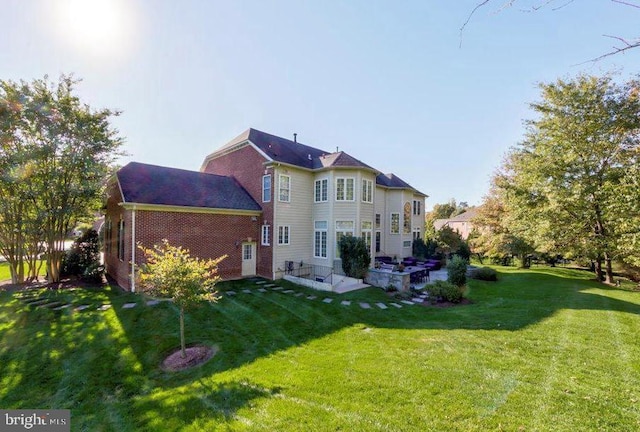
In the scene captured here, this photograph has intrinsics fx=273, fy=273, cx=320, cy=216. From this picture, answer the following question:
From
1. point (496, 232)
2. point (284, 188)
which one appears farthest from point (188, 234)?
point (496, 232)

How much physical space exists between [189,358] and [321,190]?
471 inches

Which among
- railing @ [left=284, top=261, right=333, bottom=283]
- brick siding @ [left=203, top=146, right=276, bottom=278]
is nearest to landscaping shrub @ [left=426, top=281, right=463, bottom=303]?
railing @ [left=284, top=261, right=333, bottom=283]

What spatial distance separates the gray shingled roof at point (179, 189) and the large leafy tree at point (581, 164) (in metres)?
18.0

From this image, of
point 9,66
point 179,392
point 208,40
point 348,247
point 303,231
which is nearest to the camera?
point 179,392

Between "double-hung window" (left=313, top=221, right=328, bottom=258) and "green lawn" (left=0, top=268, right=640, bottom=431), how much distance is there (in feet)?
19.7

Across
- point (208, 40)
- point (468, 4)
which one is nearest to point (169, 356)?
point (468, 4)

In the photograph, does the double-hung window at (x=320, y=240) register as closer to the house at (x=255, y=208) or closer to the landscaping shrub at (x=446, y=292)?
the house at (x=255, y=208)

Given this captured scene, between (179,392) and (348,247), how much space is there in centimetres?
1106

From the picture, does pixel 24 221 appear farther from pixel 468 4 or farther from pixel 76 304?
pixel 468 4

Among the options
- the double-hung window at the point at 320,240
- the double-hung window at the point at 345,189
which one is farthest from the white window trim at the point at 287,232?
the double-hung window at the point at 345,189

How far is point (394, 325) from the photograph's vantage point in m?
8.93

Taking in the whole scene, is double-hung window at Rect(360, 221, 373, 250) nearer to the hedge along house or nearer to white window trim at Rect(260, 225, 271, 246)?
white window trim at Rect(260, 225, 271, 246)

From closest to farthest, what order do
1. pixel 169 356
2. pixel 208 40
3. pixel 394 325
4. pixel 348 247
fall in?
pixel 169 356 < pixel 394 325 < pixel 208 40 < pixel 348 247

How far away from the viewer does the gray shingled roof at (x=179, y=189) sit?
13141 mm
